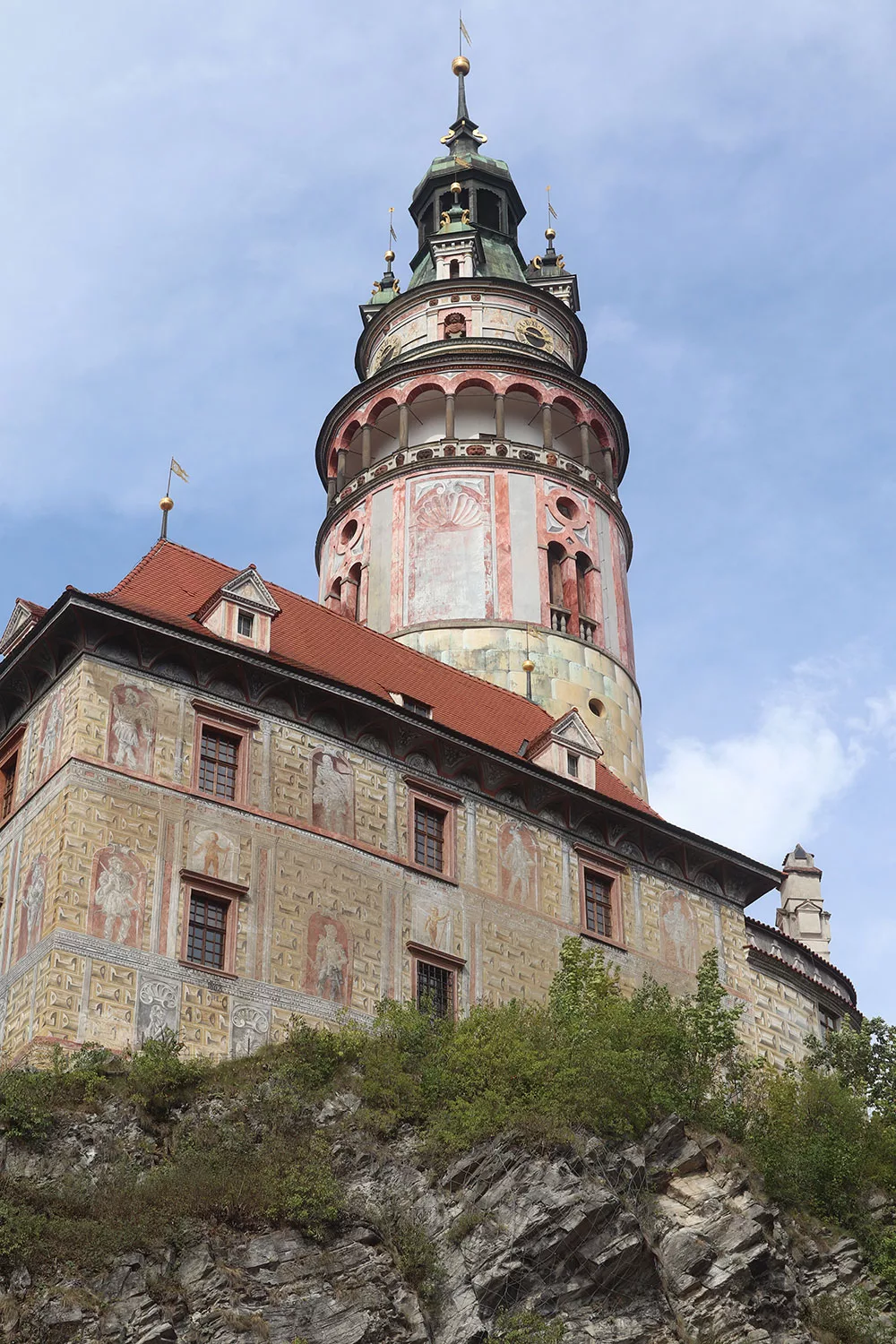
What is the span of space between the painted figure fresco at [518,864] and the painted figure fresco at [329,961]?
12.3ft

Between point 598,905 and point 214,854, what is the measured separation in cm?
799

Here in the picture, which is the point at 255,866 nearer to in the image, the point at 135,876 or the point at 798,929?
the point at 135,876

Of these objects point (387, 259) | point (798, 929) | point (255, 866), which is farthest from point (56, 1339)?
point (387, 259)

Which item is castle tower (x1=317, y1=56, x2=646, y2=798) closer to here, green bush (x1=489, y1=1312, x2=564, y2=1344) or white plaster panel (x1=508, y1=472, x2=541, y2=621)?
white plaster panel (x1=508, y1=472, x2=541, y2=621)

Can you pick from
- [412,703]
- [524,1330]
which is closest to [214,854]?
[412,703]

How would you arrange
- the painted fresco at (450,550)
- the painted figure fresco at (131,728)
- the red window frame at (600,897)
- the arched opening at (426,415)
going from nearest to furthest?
1. the painted figure fresco at (131,728)
2. the red window frame at (600,897)
3. the painted fresco at (450,550)
4. the arched opening at (426,415)

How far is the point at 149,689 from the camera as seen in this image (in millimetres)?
31672

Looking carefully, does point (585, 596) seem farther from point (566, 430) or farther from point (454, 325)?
point (454, 325)

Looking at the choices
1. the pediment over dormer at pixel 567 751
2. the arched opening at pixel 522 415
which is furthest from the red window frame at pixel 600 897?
the arched opening at pixel 522 415

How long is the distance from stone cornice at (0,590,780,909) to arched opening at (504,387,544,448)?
13.3 metres

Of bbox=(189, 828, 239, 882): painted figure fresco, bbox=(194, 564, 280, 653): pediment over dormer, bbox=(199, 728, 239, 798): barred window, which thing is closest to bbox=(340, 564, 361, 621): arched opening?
bbox=(194, 564, 280, 653): pediment over dormer

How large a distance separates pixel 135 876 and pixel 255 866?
211cm

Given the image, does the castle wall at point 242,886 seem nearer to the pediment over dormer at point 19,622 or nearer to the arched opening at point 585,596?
the pediment over dormer at point 19,622

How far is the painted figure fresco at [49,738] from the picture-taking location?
30953 mm
